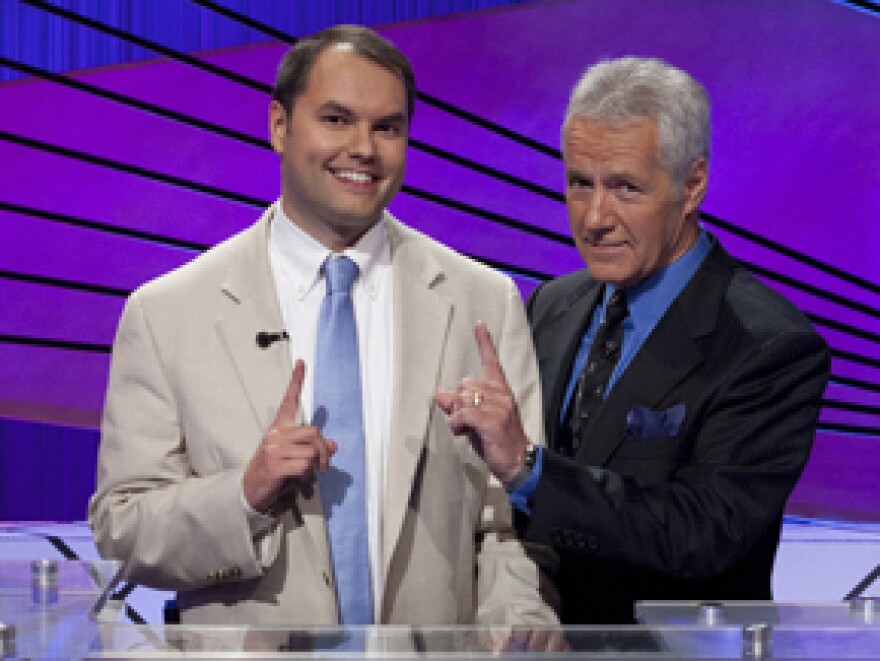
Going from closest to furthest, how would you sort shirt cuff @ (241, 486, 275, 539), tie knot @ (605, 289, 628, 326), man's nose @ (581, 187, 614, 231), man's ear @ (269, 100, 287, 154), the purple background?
shirt cuff @ (241, 486, 275, 539) < man's ear @ (269, 100, 287, 154) < man's nose @ (581, 187, 614, 231) < tie knot @ (605, 289, 628, 326) < the purple background

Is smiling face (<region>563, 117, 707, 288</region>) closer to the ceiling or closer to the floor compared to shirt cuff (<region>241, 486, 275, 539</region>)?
closer to the ceiling

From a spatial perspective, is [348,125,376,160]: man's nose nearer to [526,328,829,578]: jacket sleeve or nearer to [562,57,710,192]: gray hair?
[562,57,710,192]: gray hair

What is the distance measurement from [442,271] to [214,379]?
0.44 meters

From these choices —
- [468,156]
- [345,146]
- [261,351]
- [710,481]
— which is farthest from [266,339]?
[468,156]

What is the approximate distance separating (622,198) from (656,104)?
0.18 meters

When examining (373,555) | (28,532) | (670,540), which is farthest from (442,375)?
(28,532)

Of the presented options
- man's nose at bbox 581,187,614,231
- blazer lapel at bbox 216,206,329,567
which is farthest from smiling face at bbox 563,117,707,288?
blazer lapel at bbox 216,206,329,567

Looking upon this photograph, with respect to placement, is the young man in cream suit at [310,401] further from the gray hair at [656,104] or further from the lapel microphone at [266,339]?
the gray hair at [656,104]

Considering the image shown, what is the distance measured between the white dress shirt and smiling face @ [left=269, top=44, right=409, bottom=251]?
42mm

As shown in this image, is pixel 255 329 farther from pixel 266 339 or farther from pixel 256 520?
pixel 256 520

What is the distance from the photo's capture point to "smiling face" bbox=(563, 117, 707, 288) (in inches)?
→ 98.4

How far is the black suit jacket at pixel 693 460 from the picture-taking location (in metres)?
2.29

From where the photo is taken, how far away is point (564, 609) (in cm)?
255

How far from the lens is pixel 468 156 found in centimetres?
481
